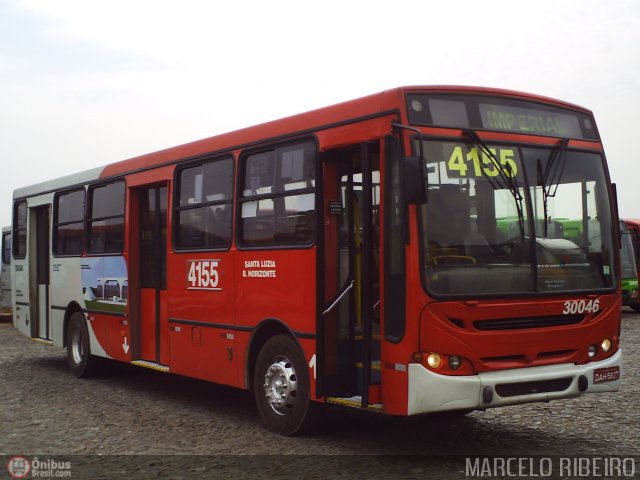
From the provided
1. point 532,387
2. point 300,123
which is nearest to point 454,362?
point 532,387

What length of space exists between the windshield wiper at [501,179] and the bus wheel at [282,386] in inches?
90.0

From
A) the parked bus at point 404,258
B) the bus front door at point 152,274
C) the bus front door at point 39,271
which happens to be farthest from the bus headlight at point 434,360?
the bus front door at point 39,271

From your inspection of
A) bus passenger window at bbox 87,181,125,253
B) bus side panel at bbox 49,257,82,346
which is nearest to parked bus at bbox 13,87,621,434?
bus passenger window at bbox 87,181,125,253

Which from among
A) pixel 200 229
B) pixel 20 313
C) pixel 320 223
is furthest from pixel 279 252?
pixel 20 313

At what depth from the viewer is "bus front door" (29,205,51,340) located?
46.0ft

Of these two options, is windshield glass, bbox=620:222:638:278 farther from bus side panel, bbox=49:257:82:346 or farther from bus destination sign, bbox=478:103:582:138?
bus destination sign, bbox=478:103:582:138

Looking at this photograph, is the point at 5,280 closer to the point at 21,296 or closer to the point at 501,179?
the point at 21,296

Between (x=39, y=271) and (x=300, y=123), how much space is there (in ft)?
25.7

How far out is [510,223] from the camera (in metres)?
6.88

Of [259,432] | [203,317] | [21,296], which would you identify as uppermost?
[21,296]

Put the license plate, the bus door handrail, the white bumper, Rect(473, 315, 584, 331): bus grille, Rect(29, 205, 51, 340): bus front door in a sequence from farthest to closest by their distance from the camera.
→ Rect(29, 205, 51, 340): bus front door < the bus door handrail < the license plate < Rect(473, 315, 584, 331): bus grille < the white bumper

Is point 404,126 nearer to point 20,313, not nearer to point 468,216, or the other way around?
point 468,216

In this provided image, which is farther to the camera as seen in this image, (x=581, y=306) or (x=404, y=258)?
(x=581, y=306)

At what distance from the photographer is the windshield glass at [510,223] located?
21.8 ft
